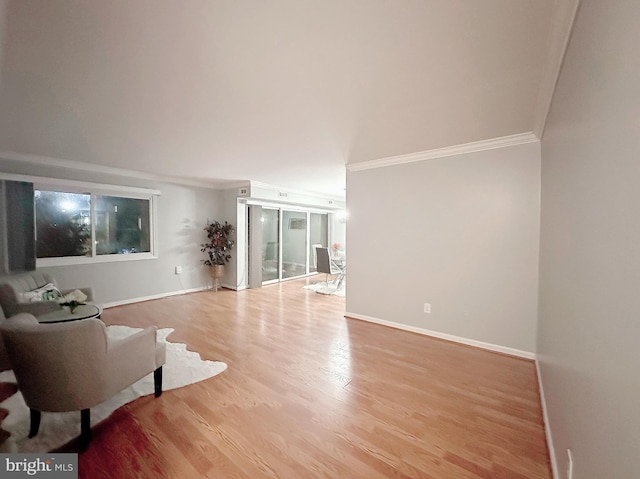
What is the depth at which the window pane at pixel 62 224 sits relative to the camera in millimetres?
3924

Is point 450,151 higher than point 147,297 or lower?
higher

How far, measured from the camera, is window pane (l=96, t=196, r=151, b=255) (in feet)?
14.9

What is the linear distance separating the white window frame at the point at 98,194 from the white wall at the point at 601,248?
579 cm

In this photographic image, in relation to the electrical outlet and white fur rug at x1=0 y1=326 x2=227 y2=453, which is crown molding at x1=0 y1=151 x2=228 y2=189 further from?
the electrical outlet

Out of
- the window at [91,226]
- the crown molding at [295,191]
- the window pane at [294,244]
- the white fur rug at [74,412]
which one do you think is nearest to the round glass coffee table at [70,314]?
the white fur rug at [74,412]

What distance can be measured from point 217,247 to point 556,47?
5831mm

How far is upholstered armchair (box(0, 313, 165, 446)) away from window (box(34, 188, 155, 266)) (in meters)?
3.20

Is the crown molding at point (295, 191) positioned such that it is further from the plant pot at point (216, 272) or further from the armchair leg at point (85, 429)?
the armchair leg at point (85, 429)

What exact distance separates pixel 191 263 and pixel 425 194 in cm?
494

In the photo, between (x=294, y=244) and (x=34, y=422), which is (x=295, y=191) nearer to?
(x=294, y=244)

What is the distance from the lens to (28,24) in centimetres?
136

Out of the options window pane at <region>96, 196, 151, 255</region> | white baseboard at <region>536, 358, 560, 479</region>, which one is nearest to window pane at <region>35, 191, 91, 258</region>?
window pane at <region>96, 196, 151, 255</region>

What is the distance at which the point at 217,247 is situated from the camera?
5.87m

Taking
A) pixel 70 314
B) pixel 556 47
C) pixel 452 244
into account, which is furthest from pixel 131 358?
pixel 452 244
